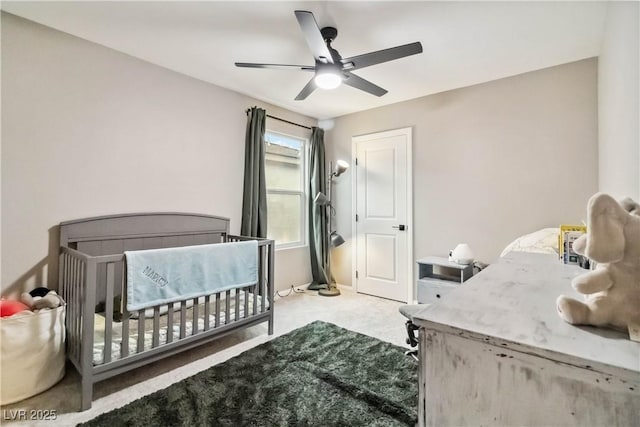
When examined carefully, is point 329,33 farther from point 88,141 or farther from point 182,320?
point 182,320

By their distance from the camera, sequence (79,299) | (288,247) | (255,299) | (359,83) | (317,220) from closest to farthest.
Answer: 1. (79,299)
2. (359,83)
3. (255,299)
4. (288,247)
5. (317,220)

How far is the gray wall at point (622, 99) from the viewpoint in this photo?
110cm

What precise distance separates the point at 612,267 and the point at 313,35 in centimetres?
167

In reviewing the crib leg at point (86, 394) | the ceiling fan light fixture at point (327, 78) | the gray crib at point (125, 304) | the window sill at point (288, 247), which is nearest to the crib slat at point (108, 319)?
the gray crib at point (125, 304)

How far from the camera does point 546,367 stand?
0.56m

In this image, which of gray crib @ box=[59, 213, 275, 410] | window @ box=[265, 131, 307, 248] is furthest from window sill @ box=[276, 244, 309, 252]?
gray crib @ box=[59, 213, 275, 410]

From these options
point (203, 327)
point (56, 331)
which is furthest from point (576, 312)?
point (56, 331)

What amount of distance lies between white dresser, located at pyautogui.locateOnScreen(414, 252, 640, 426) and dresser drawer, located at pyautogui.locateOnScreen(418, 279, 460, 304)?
2.19m

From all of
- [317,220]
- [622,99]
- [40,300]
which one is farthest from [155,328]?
[622,99]

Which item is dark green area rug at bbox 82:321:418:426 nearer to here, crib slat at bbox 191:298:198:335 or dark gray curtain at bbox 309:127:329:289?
crib slat at bbox 191:298:198:335

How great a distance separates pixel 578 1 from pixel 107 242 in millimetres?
3529

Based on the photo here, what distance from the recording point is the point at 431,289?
2.90 metres

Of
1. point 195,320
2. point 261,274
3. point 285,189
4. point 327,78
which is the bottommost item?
point 195,320

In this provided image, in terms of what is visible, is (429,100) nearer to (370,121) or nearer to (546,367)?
(370,121)
